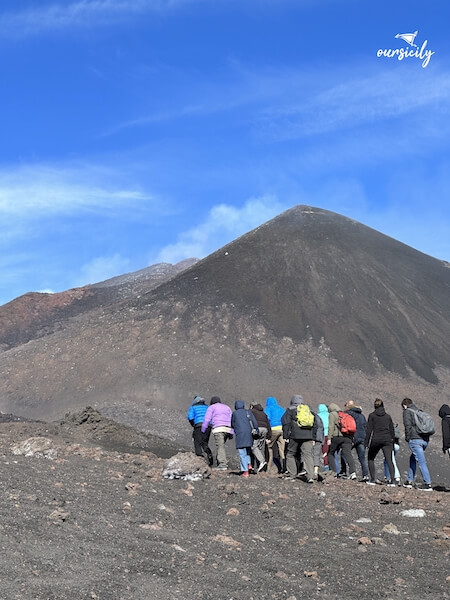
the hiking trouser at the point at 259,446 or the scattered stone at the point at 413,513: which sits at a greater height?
the hiking trouser at the point at 259,446

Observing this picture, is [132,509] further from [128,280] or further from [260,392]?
[128,280]

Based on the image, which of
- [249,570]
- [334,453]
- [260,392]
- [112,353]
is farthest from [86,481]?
[112,353]

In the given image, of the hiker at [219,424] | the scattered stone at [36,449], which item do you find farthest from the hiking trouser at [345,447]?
the scattered stone at [36,449]

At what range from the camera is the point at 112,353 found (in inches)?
1706

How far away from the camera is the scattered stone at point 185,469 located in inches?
506

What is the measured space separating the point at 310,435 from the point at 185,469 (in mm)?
2426

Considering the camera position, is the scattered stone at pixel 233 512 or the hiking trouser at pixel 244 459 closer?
the scattered stone at pixel 233 512

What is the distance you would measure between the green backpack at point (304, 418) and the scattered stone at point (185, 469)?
6.33 feet

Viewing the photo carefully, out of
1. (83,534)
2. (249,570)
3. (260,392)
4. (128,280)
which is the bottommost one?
(249,570)

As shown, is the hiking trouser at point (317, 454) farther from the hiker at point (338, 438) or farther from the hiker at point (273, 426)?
the hiker at point (273, 426)

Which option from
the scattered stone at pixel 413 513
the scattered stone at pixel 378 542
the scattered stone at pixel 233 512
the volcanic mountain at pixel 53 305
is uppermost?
the volcanic mountain at pixel 53 305

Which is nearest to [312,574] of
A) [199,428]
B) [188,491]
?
[188,491]

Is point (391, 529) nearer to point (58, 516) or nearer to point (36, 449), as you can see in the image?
point (58, 516)

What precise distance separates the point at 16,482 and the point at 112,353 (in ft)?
110
